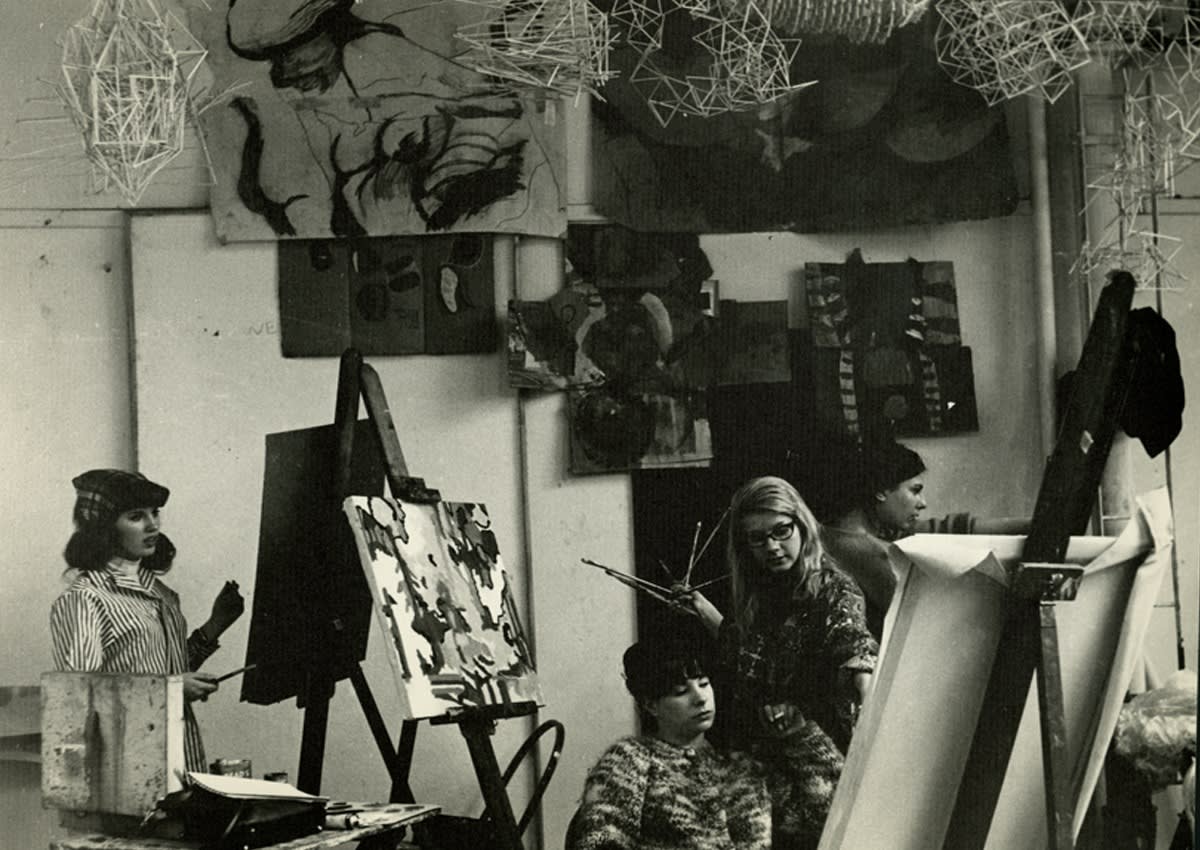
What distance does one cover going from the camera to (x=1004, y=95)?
406cm

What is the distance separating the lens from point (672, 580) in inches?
168

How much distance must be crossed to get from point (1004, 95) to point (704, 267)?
92cm

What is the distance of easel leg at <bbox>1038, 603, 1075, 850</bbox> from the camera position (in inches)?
115

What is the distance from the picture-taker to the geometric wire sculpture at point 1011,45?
144 inches

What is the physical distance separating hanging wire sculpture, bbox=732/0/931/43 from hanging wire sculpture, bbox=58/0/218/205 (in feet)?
4.65

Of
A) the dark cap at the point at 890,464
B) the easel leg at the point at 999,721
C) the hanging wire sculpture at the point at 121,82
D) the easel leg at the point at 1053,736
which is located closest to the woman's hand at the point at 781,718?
the dark cap at the point at 890,464

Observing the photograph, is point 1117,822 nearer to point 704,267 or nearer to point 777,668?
point 777,668

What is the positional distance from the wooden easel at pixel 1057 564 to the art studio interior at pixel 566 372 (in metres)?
0.61

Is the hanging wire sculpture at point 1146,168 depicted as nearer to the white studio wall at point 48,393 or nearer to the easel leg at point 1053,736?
the easel leg at point 1053,736

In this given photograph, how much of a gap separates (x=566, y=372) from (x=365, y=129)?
0.85 meters

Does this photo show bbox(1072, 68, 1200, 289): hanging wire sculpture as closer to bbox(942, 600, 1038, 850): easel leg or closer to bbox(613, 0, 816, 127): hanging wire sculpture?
bbox(613, 0, 816, 127): hanging wire sculpture

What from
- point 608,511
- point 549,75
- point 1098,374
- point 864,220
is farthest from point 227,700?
point 1098,374

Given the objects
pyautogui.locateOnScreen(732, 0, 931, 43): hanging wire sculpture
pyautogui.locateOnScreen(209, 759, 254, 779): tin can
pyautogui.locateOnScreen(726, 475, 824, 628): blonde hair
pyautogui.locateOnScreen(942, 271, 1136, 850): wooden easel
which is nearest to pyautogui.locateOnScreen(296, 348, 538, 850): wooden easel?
pyautogui.locateOnScreen(209, 759, 254, 779): tin can

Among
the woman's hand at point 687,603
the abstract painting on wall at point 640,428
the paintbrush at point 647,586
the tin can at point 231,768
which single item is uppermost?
the abstract painting on wall at point 640,428
